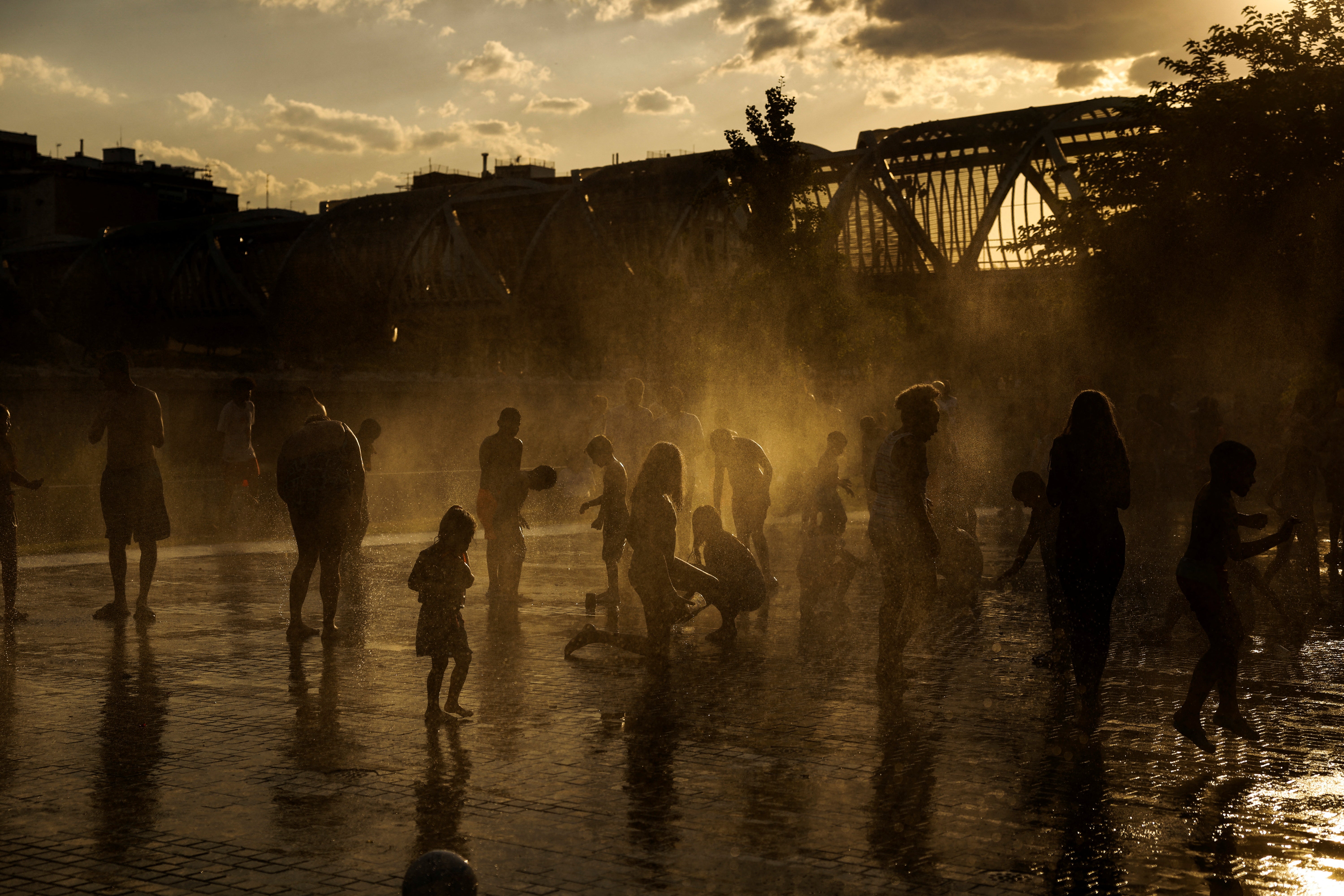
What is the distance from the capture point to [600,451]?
1023cm

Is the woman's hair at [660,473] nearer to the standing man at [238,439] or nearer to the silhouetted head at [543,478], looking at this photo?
the silhouetted head at [543,478]

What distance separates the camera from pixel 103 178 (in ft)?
374

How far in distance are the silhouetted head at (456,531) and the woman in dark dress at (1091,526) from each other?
296 cm

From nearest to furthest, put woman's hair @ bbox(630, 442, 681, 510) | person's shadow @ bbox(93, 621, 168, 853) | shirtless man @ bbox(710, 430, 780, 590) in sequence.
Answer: person's shadow @ bbox(93, 621, 168, 853), woman's hair @ bbox(630, 442, 681, 510), shirtless man @ bbox(710, 430, 780, 590)

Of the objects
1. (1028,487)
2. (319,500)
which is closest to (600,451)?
(319,500)

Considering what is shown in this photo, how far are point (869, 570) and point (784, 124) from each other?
13994mm

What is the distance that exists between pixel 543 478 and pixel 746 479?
7.33 feet

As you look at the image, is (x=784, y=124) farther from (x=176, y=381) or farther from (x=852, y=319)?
(x=176, y=381)

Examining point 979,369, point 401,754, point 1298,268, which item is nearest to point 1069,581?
point 401,754

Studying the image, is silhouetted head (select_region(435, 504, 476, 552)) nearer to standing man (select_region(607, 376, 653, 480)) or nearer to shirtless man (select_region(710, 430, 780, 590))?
shirtless man (select_region(710, 430, 780, 590))

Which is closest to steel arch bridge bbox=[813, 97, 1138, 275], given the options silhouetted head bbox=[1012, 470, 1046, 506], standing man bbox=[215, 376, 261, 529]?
standing man bbox=[215, 376, 261, 529]

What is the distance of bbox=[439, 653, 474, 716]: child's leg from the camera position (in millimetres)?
6816

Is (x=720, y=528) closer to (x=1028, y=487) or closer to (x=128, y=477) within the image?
(x=1028, y=487)

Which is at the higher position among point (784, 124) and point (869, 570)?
point (784, 124)
